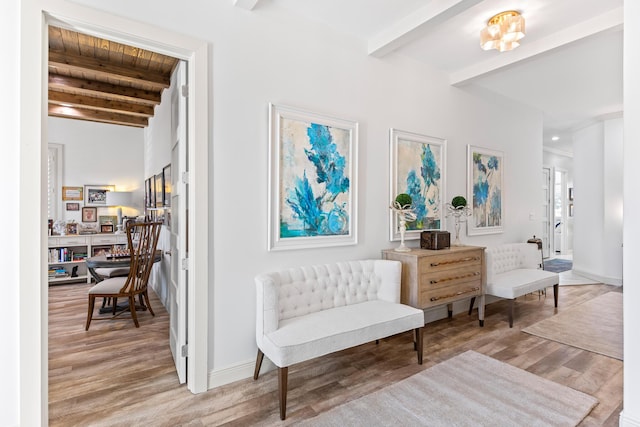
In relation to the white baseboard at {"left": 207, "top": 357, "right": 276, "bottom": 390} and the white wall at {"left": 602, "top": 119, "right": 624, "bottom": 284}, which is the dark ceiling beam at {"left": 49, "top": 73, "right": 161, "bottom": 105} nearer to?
the white baseboard at {"left": 207, "top": 357, "right": 276, "bottom": 390}

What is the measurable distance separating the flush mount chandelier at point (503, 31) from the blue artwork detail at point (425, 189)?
3.81 feet

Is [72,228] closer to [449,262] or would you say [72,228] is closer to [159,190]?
[159,190]

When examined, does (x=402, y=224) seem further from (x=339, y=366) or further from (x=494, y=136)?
(x=494, y=136)

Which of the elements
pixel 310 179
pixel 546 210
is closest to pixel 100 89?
pixel 310 179

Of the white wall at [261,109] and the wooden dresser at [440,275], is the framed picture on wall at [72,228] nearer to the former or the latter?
the white wall at [261,109]

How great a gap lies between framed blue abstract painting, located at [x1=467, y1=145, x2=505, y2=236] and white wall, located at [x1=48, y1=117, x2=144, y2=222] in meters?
6.06

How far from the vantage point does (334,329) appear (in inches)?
90.3

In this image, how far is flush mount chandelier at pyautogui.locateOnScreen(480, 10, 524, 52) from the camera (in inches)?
107

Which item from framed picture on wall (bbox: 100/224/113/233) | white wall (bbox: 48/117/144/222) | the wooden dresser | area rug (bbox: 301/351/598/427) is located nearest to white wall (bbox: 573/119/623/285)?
the wooden dresser

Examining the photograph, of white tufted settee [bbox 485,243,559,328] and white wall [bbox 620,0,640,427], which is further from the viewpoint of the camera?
white tufted settee [bbox 485,243,559,328]

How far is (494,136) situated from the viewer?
15.0 feet

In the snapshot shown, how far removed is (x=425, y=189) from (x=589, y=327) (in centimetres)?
231

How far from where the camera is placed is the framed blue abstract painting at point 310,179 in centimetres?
267

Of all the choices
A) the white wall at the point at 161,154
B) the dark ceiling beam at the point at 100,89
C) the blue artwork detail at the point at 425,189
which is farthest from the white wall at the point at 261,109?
the dark ceiling beam at the point at 100,89
